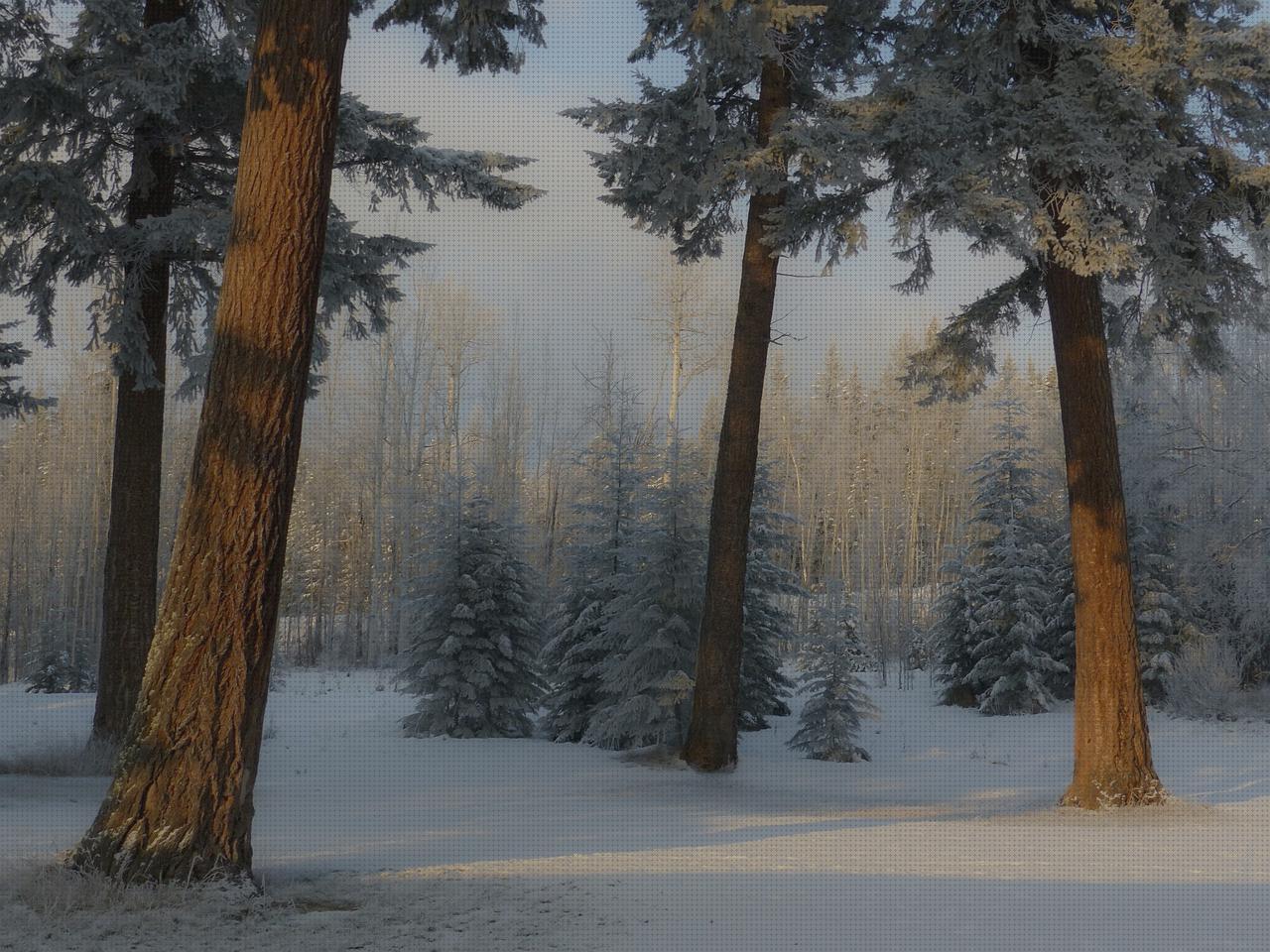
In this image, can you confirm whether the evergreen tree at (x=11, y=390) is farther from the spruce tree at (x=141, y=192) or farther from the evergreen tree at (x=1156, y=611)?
the evergreen tree at (x=1156, y=611)

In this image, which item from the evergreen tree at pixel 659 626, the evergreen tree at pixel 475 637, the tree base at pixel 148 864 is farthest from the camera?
the evergreen tree at pixel 475 637

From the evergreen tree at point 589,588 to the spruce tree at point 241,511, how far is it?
361 inches

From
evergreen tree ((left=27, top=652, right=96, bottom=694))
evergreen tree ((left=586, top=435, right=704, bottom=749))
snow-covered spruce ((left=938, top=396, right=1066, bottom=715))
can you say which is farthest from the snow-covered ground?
evergreen tree ((left=27, top=652, right=96, bottom=694))

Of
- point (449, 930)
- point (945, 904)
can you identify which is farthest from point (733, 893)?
point (449, 930)

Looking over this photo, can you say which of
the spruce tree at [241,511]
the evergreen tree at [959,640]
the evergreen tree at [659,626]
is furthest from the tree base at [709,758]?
the evergreen tree at [959,640]

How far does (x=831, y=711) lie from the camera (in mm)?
13836

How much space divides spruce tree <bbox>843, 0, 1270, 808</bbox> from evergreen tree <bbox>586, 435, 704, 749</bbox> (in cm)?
451

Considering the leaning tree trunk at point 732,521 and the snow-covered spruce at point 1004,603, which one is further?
the snow-covered spruce at point 1004,603

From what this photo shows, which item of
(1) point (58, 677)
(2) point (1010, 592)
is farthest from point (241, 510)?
(1) point (58, 677)

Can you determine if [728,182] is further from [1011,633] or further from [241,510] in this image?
[1011,633]

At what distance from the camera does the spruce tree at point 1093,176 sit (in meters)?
8.73

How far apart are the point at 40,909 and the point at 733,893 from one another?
285cm

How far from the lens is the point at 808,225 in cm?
1017

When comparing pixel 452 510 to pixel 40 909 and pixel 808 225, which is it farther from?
pixel 40 909
